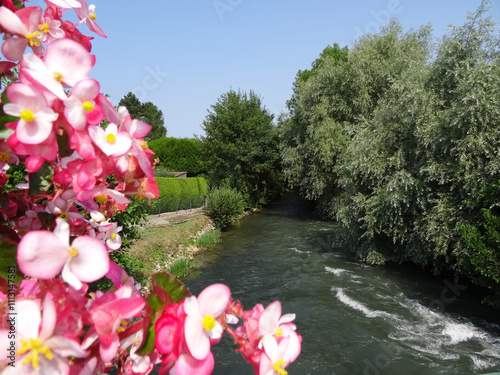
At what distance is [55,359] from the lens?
0.51 meters

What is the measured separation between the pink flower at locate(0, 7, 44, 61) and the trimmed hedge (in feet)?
64.1

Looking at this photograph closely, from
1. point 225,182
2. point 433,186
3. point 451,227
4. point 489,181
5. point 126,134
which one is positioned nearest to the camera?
point 126,134

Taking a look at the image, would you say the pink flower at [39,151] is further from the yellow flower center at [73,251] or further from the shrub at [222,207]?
the shrub at [222,207]

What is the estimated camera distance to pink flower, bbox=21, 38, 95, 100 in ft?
2.04

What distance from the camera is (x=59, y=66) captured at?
2.18 ft

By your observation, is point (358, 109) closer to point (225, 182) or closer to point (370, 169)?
point (370, 169)

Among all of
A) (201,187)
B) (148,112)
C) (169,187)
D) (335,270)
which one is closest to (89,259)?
(335,270)

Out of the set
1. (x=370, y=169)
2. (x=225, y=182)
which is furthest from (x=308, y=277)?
(x=225, y=182)

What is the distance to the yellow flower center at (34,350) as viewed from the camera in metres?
0.49

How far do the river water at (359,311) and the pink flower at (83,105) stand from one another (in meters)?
7.22

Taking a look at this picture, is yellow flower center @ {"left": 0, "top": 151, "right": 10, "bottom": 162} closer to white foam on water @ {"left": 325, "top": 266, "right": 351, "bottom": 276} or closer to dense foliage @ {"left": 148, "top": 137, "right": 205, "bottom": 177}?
white foam on water @ {"left": 325, "top": 266, "right": 351, "bottom": 276}

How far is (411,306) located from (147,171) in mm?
10701

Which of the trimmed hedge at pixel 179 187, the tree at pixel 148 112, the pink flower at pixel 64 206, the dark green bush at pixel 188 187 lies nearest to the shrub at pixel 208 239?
the trimmed hedge at pixel 179 187

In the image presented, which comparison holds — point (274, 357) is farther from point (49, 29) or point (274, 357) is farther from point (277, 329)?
point (49, 29)
